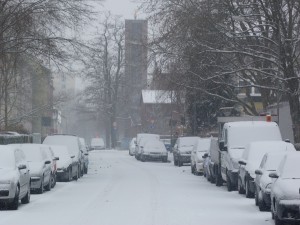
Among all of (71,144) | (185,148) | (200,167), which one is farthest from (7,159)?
(185,148)

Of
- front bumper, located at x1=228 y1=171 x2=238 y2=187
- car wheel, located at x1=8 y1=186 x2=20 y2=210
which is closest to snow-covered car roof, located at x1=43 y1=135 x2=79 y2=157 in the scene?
front bumper, located at x1=228 y1=171 x2=238 y2=187

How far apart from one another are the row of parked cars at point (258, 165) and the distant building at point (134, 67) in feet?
20.9

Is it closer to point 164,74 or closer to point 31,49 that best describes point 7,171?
point 31,49

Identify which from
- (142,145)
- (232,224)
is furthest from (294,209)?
(142,145)

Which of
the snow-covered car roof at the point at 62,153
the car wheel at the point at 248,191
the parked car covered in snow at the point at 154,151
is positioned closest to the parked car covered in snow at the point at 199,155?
the snow-covered car roof at the point at 62,153

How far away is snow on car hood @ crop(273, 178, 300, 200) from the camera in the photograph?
1666 centimetres

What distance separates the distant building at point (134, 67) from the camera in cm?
4544

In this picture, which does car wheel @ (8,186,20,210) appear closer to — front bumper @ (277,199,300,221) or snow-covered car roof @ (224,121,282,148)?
front bumper @ (277,199,300,221)

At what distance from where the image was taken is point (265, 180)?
20438mm

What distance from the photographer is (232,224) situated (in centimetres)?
1766

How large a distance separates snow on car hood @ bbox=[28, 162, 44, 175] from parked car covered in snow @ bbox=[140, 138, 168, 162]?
33853mm

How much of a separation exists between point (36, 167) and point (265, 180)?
30.6 ft

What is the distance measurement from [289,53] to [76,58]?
843 cm

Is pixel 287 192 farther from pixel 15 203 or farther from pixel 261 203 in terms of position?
pixel 15 203
